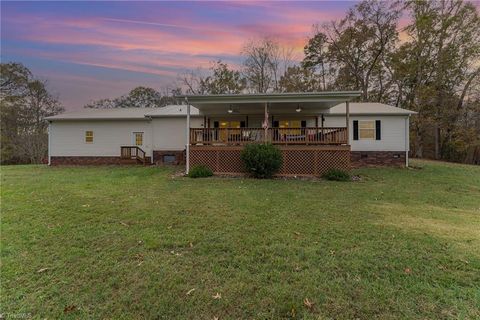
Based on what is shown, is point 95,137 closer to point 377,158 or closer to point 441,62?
point 377,158

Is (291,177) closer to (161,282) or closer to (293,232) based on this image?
(293,232)

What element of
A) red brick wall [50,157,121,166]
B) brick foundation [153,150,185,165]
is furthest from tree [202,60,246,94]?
red brick wall [50,157,121,166]

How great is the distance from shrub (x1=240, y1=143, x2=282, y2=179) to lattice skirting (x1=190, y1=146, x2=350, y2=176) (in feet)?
2.29

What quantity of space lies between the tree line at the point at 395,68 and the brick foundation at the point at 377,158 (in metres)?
10.2

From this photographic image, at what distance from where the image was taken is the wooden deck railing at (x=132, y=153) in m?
16.7

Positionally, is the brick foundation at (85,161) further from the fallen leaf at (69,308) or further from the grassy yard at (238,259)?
the fallen leaf at (69,308)

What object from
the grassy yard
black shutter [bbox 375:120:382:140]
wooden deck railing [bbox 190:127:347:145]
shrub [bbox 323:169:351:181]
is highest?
black shutter [bbox 375:120:382:140]

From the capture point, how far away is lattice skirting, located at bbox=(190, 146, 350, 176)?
11.5 m

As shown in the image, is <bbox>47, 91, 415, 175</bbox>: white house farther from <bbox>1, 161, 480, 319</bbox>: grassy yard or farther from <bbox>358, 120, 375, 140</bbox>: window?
<bbox>1, 161, 480, 319</bbox>: grassy yard

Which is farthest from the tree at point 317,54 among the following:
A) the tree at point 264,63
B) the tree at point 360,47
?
the tree at point 264,63

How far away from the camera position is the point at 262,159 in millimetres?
10766

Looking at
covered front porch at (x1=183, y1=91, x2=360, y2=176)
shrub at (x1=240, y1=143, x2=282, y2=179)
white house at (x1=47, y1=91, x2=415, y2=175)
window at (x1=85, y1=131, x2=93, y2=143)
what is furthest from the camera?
window at (x1=85, y1=131, x2=93, y2=143)

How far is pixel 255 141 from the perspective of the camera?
473 inches

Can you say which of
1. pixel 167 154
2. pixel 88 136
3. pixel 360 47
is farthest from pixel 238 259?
pixel 360 47
